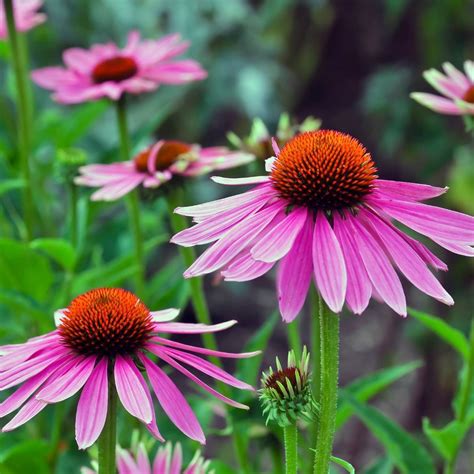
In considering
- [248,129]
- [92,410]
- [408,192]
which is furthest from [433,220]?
[248,129]

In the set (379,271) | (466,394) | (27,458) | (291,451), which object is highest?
(379,271)

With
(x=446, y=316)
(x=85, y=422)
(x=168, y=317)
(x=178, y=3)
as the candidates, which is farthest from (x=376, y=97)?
(x=85, y=422)

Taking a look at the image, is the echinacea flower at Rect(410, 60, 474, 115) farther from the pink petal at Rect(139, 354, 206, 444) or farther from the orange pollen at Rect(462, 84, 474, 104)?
the pink petal at Rect(139, 354, 206, 444)

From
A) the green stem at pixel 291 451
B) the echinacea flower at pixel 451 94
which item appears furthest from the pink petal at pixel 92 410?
the echinacea flower at pixel 451 94

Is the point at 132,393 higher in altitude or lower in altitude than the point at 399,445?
higher

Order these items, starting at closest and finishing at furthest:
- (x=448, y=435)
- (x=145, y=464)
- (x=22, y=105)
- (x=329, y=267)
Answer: (x=329, y=267)
(x=145, y=464)
(x=448, y=435)
(x=22, y=105)

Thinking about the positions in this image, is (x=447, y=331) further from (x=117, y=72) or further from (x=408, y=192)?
(x=117, y=72)
